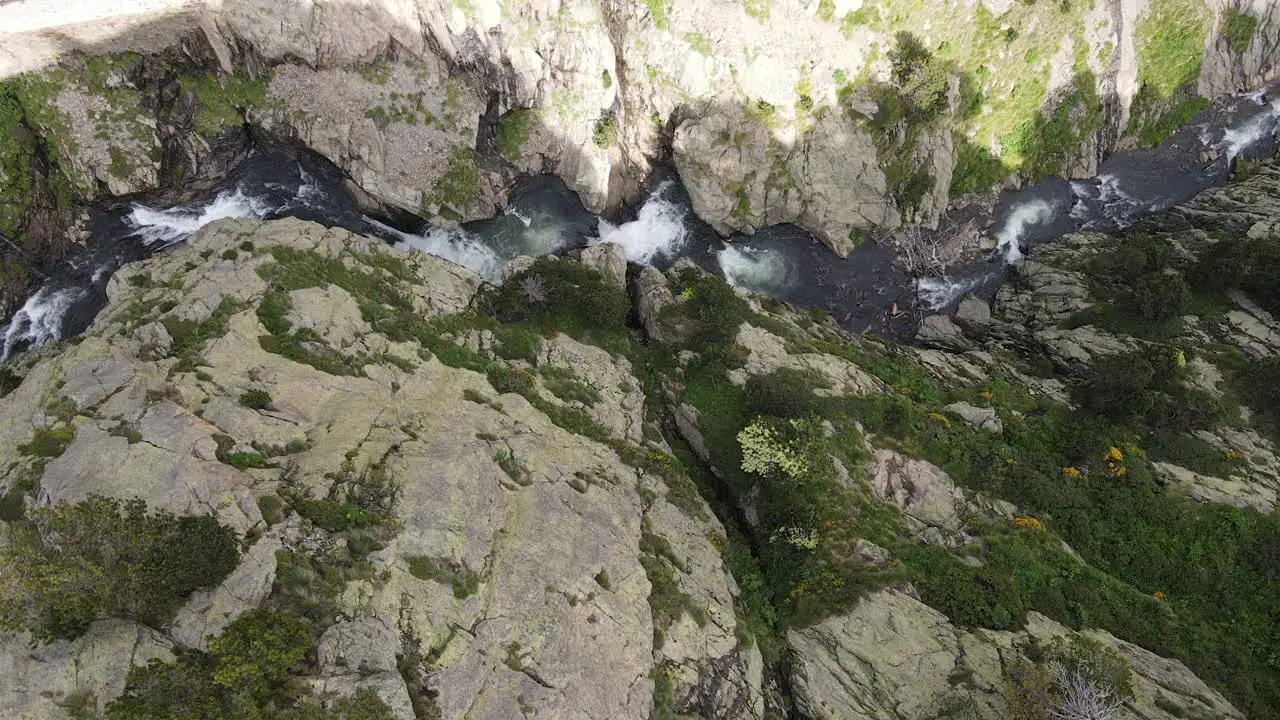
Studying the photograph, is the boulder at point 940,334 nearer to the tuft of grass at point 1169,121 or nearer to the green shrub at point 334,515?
the tuft of grass at point 1169,121

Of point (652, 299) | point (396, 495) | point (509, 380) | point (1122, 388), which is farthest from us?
point (652, 299)

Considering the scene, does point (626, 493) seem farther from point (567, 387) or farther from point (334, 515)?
point (334, 515)

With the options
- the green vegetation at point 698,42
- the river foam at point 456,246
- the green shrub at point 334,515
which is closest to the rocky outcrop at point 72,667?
the green shrub at point 334,515

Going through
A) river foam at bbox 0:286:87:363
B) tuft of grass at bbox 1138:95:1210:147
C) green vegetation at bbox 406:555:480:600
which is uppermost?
tuft of grass at bbox 1138:95:1210:147

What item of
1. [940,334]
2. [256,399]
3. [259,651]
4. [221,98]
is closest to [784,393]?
[940,334]

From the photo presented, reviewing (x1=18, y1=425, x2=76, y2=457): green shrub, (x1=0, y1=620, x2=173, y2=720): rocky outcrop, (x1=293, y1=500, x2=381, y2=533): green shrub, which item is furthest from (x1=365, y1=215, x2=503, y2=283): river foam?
(x1=0, y1=620, x2=173, y2=720): rocky outcrop

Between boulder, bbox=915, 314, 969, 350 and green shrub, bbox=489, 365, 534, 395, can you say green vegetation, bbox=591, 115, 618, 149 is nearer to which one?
green shrub, bbox=489, 365, 534, 395

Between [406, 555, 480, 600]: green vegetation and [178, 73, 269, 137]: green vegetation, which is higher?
[178, 73, 269, 137]: green vegetation
